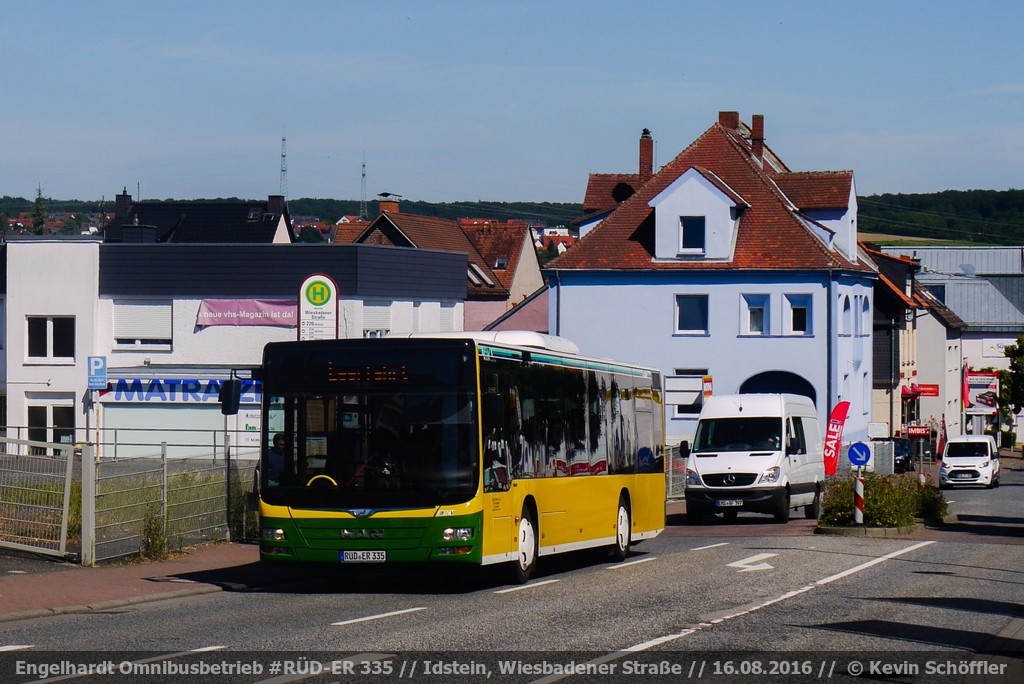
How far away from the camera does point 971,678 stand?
32.6ft

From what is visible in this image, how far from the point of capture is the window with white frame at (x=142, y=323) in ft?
168

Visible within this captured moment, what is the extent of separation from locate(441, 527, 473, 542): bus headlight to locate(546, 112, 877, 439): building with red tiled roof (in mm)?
37881

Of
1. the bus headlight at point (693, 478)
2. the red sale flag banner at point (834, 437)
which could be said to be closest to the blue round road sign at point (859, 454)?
the bus headlight at point (693, 478)

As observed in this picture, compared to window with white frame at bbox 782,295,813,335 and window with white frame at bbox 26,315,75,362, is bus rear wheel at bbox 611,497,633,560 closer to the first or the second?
window with white frame at bbox 782,295,813,335

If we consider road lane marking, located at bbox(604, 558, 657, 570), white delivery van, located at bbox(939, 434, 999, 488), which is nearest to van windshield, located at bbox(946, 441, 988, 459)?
white delivery van, located at bbox(939, 434, 999, 488)

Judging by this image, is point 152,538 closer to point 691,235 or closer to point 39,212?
point 691,235

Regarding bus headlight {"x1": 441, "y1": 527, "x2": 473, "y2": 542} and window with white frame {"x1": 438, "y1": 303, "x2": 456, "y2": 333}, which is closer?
bus headlight {"x1": 441, "y1": 527, "x2": 473, "y2": 542}

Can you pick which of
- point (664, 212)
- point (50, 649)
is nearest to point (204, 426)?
point (664, 212)

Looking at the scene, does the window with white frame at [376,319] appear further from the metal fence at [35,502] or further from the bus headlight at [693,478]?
the metal fence at [35,502]

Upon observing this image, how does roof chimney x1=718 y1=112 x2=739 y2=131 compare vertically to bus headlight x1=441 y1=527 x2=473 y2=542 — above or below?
above

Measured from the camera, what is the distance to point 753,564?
1888cm

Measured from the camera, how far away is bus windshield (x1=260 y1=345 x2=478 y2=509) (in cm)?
1538

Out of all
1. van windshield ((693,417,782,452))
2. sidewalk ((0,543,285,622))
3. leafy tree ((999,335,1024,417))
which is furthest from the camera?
leafy tree ((999,335,1024,417))

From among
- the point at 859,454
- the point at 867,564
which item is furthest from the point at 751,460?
the point at 867,564
